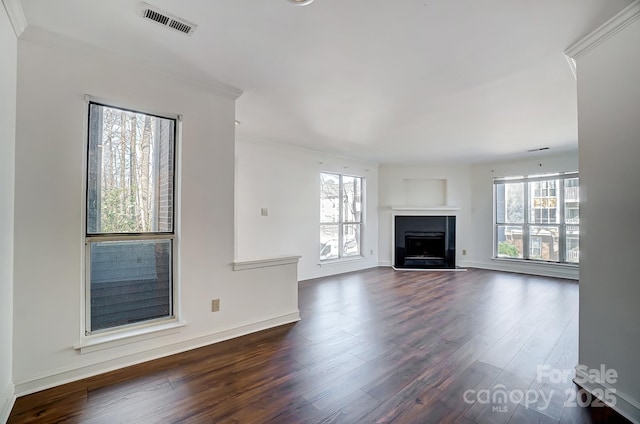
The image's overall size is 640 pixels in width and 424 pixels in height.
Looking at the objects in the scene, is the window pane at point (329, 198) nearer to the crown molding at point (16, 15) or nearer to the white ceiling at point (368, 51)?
the white ceiling at point (368, 51)

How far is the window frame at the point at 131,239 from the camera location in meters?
2.17

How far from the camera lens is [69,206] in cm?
206

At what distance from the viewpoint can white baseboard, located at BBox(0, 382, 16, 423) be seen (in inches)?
64.9

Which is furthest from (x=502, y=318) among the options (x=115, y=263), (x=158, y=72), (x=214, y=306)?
(x=158, y=72)

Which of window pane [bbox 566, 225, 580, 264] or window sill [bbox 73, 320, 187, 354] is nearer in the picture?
window sill [bbox 73, 320, 187, 354]

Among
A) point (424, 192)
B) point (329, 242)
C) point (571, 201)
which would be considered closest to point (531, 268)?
point (571, 201)

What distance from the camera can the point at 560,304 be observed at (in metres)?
3.94

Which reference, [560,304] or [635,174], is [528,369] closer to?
[635,174]

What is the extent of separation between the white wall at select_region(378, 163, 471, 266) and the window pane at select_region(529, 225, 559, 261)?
48.2 inches

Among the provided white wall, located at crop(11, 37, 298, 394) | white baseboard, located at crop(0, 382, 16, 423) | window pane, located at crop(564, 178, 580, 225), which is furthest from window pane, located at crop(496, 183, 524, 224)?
white baseboard, located at crop(0, 382, 16, 423)

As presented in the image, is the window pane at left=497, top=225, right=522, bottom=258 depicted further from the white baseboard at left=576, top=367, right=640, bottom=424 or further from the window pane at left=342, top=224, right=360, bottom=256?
the white baseboard at left=576, top=367, right=640, bottom=424

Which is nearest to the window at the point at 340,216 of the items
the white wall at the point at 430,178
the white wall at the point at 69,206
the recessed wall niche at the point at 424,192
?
the white wall at the point at 430,178

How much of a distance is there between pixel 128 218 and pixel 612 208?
11.4ft

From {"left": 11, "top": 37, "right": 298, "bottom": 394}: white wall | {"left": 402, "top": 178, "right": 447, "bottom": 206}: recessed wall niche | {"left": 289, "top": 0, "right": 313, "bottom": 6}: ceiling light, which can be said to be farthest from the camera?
{"left": 402, "top": 178, "right": 447, "bottom": 206}: recessed wall niche
